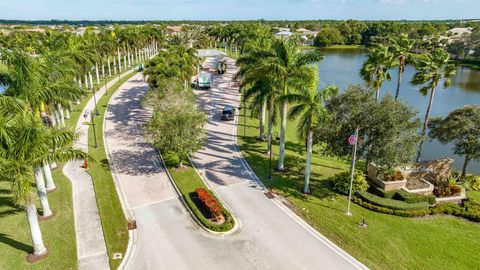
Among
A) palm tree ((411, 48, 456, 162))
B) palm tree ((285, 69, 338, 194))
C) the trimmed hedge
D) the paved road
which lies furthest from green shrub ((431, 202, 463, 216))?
the paved road

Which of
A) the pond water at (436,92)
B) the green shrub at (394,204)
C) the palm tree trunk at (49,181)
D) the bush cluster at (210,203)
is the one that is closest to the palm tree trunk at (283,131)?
the green shrub at (394,204)

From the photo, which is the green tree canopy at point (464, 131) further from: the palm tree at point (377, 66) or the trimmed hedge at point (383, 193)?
the trimmed hedge at point (383, 193)

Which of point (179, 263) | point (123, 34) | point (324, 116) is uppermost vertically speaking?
point (123, 34)

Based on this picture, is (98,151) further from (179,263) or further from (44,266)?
(179,263)

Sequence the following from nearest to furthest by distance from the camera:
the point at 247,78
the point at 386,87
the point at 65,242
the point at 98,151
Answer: the point at 65,242
the point at 247,78
the point at 98,151
the point at 386,87

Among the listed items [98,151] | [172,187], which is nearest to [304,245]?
[172,187]

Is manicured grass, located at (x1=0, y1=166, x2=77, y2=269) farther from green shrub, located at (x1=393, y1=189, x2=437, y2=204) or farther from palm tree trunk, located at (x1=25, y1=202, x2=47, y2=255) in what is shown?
green shrub, located at (x1=393, y1=189, x2=437, y2=204)
